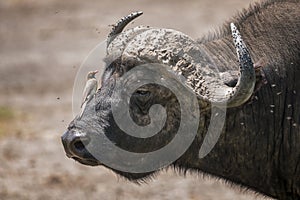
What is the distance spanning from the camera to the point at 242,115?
8.26 meters

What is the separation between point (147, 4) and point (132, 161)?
18.1 metres

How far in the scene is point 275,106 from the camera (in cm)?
834

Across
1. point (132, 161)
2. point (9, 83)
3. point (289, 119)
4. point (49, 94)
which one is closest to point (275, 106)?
point (289, 119)

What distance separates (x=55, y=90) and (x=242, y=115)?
10628mm

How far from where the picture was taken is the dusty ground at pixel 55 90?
11703 millimetres

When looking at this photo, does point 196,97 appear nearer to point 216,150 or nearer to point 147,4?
point 216,150

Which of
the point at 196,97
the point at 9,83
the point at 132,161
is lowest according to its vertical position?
the point at 9,83

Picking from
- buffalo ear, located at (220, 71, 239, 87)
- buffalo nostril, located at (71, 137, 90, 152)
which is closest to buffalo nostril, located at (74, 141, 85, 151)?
buffalo nostril, located at (71, 137, 90, 152)

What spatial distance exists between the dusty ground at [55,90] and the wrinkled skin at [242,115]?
676mm

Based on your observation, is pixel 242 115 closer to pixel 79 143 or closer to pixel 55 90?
pixel 79 143

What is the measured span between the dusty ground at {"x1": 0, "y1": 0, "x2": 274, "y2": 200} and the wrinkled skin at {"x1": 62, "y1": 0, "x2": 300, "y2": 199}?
676 mm

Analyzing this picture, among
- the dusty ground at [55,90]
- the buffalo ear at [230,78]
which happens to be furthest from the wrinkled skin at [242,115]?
the dusty ground at [55,90]

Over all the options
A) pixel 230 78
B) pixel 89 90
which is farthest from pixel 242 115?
pixel 89 90

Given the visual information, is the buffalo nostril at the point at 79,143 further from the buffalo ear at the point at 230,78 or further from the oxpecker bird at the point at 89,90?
the buffalo ear at the point at 230,78
